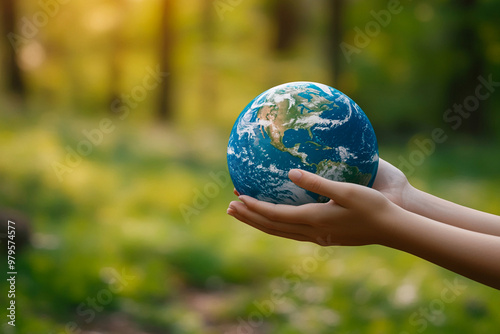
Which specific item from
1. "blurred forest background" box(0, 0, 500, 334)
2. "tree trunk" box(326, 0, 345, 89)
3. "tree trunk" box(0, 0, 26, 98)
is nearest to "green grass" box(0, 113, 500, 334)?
"blurred forest background" box(0, 0, 500, 334)

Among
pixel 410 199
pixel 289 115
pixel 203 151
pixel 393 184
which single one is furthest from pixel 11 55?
pixel 410 199

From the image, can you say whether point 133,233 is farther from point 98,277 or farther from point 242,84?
point 242,84

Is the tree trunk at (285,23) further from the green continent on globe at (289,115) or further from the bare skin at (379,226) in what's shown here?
the bare skin at (379,226)

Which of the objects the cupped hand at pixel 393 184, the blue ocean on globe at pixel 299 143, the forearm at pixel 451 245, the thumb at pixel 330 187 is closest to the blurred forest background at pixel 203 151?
the cupped hand at pixel 393 184

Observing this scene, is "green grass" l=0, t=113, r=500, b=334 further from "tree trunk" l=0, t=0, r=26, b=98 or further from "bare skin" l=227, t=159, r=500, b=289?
"bare skin" l=227, t=159, r=500, b=289

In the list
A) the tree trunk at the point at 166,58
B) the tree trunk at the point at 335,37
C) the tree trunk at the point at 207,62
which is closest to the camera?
the tree trunk at the point at 335,37

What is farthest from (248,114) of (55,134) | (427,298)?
(55,134)
